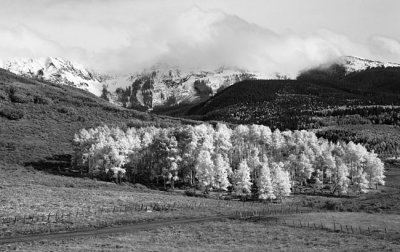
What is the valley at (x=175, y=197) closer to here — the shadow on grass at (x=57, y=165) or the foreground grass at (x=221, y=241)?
the foreground grass at (x=221, y=241)

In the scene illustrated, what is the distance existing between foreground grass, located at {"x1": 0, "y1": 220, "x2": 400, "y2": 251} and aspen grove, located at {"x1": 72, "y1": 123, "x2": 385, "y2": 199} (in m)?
49.3

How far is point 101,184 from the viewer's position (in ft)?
401

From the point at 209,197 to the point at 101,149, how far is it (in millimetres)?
34501

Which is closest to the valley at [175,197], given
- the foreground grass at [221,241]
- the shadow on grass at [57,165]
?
the foreground grass at [221,241]

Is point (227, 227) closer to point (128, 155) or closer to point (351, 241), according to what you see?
point (351, 241)

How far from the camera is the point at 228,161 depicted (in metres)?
144

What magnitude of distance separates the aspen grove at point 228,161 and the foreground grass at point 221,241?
49.3 m

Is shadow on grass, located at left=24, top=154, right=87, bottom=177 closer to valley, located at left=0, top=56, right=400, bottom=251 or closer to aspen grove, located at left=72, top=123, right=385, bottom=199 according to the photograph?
valley, located at left=0, top=56, right=400, bottom=251

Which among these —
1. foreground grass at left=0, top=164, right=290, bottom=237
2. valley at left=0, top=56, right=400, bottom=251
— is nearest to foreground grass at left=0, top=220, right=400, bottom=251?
valley at left=0, top=56, right=400, bottom=251

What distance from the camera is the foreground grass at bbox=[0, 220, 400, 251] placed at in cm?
5572

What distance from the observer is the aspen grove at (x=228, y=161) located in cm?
12562

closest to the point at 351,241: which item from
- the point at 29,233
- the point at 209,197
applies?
the point at 29,233

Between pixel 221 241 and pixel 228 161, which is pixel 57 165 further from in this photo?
pixel 221 241

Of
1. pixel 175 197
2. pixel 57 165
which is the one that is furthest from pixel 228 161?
pixel 57 165
